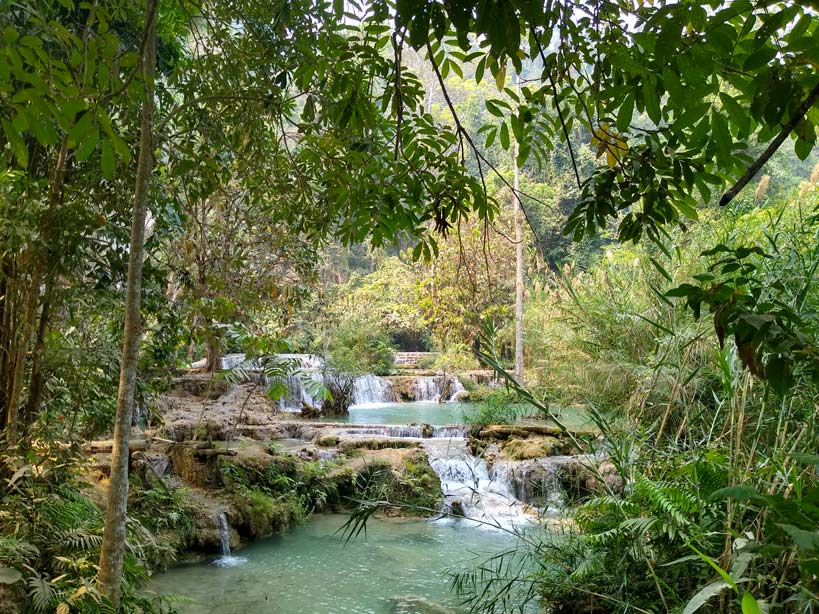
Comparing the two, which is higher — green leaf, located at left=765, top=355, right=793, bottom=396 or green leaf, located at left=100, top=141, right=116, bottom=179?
green leaf, located at left=100, top=141, right=116, bottom=179

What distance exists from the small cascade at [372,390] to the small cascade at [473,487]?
6.59 metres

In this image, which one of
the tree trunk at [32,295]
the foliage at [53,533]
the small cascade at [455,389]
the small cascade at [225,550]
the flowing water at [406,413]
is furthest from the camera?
the small cascade at [455,389]

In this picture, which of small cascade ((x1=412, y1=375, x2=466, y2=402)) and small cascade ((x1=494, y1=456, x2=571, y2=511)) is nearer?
small cascade ((x1=494, y1=456, x2=571, y2=511))

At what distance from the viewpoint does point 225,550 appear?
6258 mm

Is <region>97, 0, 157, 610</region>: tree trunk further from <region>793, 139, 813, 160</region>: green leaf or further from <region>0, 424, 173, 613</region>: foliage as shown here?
<region>793, 139, 813, 160</region>: green leaf

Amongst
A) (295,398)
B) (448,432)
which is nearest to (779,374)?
(448,432)

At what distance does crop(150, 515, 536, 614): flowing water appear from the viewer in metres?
5.00

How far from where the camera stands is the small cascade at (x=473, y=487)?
774 centimetres

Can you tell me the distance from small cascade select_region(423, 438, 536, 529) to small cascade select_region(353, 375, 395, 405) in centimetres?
659

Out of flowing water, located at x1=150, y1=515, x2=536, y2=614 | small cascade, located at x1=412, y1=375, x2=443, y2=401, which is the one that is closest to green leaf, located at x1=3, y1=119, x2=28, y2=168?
flowing water, located at x1=150, y1=515, x2=536, y2=614

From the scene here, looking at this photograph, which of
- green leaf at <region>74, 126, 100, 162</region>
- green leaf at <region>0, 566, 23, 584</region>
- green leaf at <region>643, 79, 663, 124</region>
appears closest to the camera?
green leaf at <region>643, 79, 663, 124</region>

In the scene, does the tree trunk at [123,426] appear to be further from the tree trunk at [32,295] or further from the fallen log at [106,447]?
the fallen log at [106,447]

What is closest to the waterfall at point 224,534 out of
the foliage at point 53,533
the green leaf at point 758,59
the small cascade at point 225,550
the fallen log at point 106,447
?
the small cascade at point 225,550

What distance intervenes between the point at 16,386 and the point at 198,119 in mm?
1997
